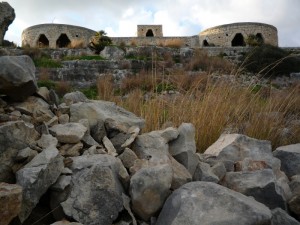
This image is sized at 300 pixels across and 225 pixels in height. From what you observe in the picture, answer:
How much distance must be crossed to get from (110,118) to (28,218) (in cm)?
101

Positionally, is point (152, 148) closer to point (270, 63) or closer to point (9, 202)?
point (9, 202)

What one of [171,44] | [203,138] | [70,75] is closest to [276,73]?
[171,44]

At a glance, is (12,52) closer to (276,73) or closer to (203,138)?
(276,73)

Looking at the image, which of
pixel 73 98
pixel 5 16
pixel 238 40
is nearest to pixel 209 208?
pixel 73 98

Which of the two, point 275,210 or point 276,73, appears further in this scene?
point 276,73

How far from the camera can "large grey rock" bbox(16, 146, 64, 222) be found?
177cm

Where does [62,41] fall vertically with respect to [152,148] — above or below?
above

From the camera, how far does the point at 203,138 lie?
11.3 feet

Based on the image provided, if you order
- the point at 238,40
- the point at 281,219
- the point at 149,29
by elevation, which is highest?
the point at 149,29

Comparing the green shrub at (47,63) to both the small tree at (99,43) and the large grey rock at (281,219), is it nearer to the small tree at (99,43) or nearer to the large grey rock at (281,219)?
the small tree at (99,43)

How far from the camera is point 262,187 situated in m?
2.26

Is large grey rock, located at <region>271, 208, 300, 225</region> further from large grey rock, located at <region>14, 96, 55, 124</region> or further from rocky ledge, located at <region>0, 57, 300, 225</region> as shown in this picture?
large grey rock, located at <region>14, 96, 55, 124</region>

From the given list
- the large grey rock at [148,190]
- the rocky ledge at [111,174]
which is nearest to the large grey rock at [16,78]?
the rocky ledge at [111,174]

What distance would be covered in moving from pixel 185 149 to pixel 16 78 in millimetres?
1208
